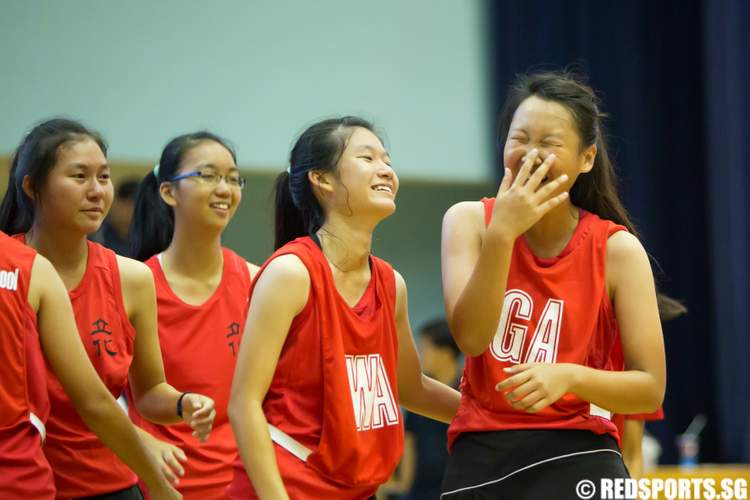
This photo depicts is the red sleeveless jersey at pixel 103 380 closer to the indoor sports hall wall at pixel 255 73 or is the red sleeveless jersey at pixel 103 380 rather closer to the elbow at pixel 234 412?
the elbow at pixel 234 412

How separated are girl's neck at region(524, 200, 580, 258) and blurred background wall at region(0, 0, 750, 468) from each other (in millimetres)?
3869

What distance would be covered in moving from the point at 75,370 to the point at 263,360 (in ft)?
1.52

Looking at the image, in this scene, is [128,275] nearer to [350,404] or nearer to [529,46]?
[350,404]

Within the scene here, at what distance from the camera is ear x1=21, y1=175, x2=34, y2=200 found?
3.12 meters

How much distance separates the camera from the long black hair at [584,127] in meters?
2.88

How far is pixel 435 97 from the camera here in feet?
25.7

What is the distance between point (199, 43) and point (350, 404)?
4692mm

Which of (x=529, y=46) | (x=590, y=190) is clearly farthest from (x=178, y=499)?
(x=529, y=46)

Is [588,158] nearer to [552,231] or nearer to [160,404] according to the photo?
[552,231]

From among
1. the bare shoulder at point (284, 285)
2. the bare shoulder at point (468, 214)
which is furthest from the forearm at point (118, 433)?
the bare shoulder at point (468, 214)

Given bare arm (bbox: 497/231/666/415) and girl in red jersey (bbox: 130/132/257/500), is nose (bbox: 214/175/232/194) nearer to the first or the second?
girl in red jersey (bbox: 130/132/257/500)

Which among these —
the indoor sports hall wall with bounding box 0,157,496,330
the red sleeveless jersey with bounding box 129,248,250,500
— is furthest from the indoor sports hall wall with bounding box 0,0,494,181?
the red sleeveless jersey with bounding box 129,248,250,500

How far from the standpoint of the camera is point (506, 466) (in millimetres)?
2725

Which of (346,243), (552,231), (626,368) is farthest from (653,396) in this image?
(346,243)
